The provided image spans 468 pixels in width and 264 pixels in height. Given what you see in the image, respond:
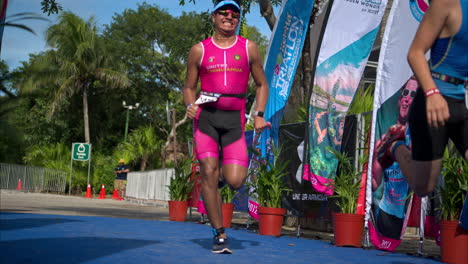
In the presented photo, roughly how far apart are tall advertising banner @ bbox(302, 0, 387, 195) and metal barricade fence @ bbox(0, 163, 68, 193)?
26693mm

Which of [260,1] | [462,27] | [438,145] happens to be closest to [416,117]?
[438,145]

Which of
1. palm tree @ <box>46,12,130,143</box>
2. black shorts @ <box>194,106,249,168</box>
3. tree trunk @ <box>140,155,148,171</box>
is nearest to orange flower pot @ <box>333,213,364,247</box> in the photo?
black shorts @ <box>194,106,249,168</box>

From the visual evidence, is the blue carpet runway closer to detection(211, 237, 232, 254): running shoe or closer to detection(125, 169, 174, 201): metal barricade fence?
detection(211, 237, 232, 254): running shoe

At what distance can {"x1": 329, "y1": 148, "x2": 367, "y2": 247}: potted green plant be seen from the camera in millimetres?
7176

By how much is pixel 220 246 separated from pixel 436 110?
2.70m

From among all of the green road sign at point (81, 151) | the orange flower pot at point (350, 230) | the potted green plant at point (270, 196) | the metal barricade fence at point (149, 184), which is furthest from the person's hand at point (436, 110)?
the green road sign at point (81, 151)

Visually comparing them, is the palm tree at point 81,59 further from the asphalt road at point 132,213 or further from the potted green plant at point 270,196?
the potted green plant at point 270,196

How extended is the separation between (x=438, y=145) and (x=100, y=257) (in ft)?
8.21

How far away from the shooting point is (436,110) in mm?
3225

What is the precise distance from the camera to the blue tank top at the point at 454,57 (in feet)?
11.1

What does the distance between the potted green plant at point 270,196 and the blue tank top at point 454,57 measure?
17.5 ft

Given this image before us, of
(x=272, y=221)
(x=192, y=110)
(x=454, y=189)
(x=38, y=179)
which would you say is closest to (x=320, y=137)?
(x=272, y=221)

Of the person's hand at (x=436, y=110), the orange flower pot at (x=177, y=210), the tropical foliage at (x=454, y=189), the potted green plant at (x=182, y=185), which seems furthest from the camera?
the potted green plant at (x=182, y=185)

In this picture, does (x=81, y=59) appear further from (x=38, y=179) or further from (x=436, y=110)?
(x=436, y=110)
